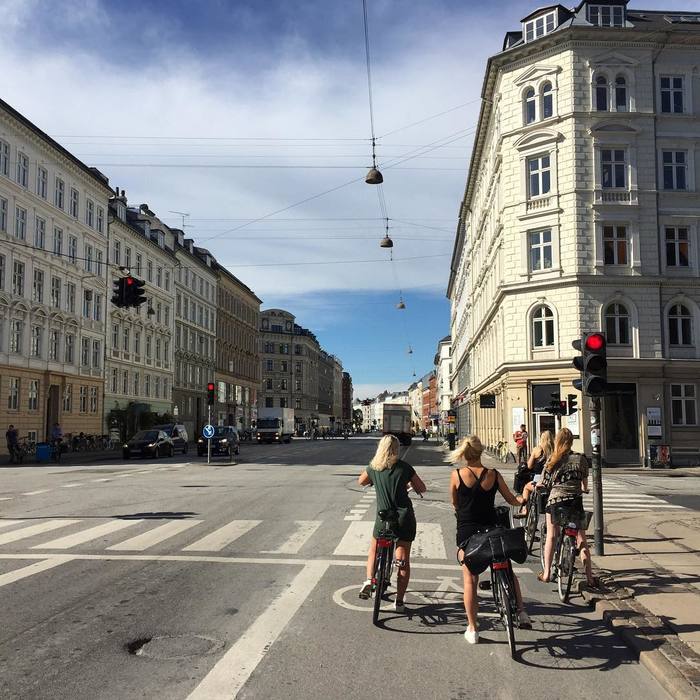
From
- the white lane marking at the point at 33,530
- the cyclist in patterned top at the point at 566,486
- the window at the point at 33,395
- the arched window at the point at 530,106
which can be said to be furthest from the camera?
the window at the point at 33,395

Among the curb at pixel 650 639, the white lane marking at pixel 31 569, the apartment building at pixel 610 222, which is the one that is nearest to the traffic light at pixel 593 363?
the curb at pixel 650 639

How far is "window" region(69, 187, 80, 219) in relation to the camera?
1745 inches

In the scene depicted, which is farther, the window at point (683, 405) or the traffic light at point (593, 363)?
the window at point (683, 405)

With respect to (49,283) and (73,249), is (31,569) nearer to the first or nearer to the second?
(49,283)

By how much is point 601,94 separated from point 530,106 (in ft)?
10.1

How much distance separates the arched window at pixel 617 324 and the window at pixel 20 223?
2989cm

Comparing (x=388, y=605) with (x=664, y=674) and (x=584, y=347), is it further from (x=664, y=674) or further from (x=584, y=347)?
(x=584, y=347)

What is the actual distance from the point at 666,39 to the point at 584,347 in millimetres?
27029

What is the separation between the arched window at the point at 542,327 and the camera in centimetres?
3088

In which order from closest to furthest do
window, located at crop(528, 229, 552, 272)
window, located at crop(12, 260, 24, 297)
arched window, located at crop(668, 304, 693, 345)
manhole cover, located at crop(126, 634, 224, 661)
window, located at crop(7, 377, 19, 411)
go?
manhole cover, located at crop(126, 634, 224, 661)
arched window, located at crop(668, 304, 693, 345)
window, located at crop(528, 229, 552, 272)
window, located at crop(7, 377, 19, 411)
window, located at crop(12, 260, 24, 297)

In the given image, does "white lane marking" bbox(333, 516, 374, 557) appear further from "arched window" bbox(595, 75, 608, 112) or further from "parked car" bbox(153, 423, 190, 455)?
"parked car" bbox(153, 423, 190, 455)

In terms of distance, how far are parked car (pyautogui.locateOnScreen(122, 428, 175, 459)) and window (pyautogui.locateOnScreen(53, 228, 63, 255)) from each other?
42.8 feet

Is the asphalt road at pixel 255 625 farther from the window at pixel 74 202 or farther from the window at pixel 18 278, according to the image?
the window at pixel 74 202

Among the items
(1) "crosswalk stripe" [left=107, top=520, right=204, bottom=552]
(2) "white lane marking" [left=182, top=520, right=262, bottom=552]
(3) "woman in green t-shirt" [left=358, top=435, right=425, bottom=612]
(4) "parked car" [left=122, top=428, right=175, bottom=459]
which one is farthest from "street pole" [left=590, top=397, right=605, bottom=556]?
(4) "parked car" [left=122, top=428, right=175, bottom=459]
